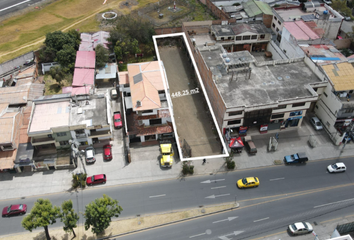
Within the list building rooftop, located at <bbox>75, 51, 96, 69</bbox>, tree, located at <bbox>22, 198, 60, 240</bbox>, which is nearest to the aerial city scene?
tree, located at <bbox>22, 198, 60, 240</bbox>

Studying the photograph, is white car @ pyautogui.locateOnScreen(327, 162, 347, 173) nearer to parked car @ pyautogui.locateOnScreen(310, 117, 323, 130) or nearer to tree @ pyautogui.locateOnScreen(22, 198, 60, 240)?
parked car @ pyautogui.locateOnScreen(310, 117, 323, 130)

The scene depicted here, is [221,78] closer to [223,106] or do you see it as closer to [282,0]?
[223,106]

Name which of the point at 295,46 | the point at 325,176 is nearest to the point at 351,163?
the point at 325,176

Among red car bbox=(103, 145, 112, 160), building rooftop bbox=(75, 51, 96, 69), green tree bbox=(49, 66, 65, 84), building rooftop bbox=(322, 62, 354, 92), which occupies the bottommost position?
red car bbox=(103, 145, 112, 160)

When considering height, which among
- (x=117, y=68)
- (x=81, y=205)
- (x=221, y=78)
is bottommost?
(x=81, y=205)

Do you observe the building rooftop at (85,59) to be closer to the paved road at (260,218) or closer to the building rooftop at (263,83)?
the building rooftop at (263,83)

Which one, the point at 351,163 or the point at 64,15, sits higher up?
the point at 64,15

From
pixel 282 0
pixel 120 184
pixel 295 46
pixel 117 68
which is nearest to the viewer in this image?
pixel 120 184

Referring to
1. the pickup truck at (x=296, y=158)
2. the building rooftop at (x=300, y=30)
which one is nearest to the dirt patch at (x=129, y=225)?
the pickup truck at (x=296, y=158)
